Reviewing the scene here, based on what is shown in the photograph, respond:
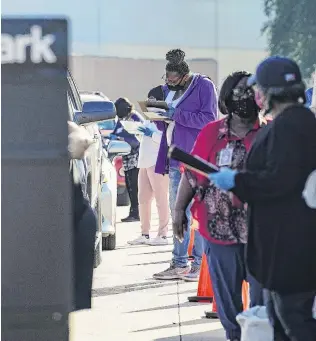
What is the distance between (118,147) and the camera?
15.3 metres

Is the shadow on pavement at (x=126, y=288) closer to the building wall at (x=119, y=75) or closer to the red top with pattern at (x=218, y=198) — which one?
the red top with pattern at (x=218, y=198)

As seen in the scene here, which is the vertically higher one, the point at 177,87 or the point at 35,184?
the point at 177,87

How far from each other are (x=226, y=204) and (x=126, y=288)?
3.37 m

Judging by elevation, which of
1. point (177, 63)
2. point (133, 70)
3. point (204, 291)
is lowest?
point (204, 291)

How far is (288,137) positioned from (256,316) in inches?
43.9

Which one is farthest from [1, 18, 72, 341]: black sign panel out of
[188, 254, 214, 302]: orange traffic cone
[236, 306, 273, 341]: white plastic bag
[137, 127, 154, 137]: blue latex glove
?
[137, 127, 154, 137]: blue latex glove

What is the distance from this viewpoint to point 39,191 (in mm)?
4336

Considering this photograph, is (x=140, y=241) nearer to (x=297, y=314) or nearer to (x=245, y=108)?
(x=245, y=108)

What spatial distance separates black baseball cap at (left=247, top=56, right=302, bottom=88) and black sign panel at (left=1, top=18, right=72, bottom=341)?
1342 mm

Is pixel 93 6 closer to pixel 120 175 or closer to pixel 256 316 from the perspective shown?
pixel 120 175

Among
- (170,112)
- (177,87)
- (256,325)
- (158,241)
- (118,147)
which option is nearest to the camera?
(256,325)

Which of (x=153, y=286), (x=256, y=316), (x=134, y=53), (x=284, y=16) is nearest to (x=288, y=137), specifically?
(x=256, y=316)

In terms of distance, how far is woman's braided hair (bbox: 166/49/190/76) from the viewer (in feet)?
32.5

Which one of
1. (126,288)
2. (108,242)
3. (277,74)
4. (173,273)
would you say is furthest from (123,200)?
(277,74)
